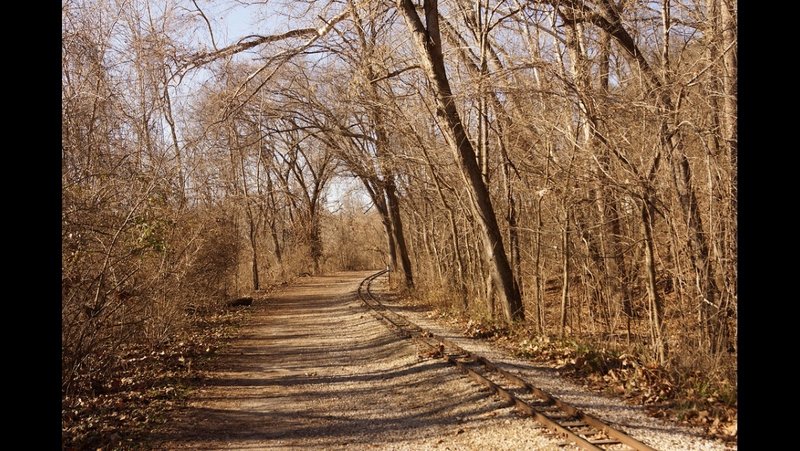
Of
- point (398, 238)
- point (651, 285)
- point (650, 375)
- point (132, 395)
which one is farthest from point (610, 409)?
point (398, 238)

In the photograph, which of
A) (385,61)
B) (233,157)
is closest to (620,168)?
(385,61)

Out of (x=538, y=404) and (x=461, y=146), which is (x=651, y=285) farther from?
(x=461, y=146)

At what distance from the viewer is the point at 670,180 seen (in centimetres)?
911

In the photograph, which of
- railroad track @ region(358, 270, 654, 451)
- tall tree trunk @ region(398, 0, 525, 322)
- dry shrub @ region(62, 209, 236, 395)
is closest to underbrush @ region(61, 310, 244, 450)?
dry shrub @ region(62, 209, 236, 395)

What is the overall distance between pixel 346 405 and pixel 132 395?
3460mm

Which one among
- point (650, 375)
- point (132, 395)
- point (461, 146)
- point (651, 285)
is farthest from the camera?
point (461, 146)

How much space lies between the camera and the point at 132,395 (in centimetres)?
905

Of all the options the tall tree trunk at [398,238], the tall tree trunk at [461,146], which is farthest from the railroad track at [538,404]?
the tall tree trunk at [398,238]

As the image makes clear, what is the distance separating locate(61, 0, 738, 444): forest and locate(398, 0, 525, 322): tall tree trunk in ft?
0.17

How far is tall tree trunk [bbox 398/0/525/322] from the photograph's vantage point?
1422 centimetres

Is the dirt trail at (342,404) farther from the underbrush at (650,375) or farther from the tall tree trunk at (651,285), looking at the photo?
the tall tree trunk at (651,285)

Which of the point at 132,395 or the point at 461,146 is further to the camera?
the point at 461,146
